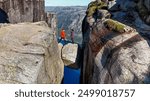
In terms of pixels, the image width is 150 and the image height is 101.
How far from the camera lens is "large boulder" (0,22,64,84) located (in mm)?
18844

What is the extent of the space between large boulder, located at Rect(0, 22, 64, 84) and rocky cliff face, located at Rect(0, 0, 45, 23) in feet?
67.0

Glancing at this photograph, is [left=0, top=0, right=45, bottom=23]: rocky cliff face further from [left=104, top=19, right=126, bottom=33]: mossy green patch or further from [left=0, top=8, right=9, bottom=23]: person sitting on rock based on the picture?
[left=104, top=19, right=126, bottom=33]: mossy green patch

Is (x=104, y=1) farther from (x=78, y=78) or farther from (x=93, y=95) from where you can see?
(x=93, y=95)

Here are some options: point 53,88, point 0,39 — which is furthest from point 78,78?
point 53,88

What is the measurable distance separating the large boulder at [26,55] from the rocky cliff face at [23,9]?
20418 mm

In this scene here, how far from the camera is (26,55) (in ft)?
66.7

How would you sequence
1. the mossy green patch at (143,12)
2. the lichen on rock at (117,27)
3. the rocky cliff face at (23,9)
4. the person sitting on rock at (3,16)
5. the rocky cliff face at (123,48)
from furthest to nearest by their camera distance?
the rocky cliff face at (23,9)
the person sitting on rock at (3,16)
the mossy green patch at (143,12)
the lichen on rock at (117,27)
the rocky cliff face at (123,48)

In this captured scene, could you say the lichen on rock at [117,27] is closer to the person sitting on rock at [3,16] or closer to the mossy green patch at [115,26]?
the mossy green patch at [115,26]

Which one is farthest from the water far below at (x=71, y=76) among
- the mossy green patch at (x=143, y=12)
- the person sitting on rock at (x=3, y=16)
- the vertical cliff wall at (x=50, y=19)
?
the vertical cliff wall at (x=50, y=19)

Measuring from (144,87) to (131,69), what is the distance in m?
3.22

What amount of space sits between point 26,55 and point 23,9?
30.3 metres

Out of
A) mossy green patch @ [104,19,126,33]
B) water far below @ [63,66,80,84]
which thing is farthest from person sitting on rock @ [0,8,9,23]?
mossy green patch @ [104,19,126,33]

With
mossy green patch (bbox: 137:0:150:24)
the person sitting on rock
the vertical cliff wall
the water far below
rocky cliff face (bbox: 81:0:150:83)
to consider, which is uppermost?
mossy green patch (bbox: 137:0:150:24)

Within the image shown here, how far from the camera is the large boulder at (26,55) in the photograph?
61.8 feet
